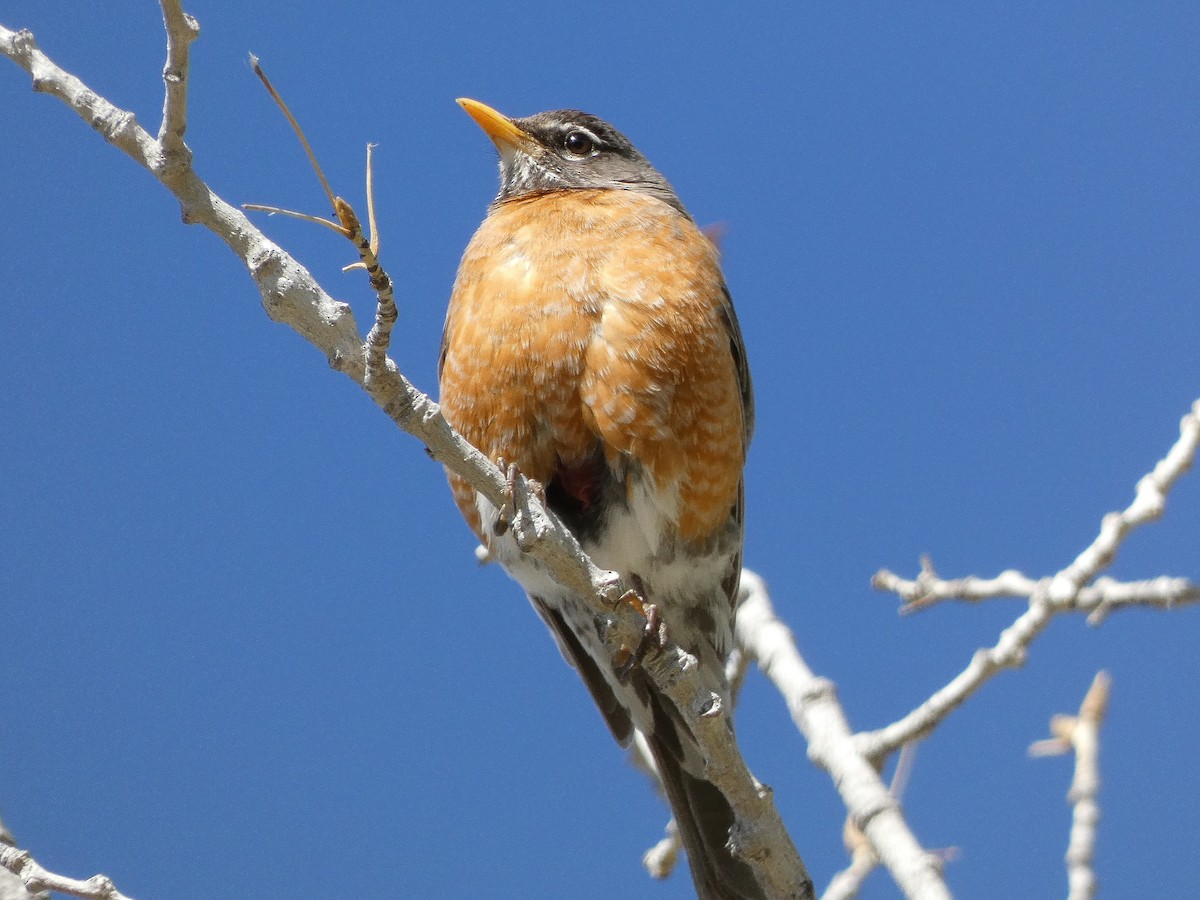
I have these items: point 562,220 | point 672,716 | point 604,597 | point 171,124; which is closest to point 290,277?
point 171,124

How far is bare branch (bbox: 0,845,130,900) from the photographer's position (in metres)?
2.72

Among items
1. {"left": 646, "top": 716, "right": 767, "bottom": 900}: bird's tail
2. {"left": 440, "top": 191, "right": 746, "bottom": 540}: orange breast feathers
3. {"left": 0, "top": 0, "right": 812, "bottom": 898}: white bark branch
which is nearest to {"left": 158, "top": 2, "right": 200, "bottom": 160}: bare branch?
{"left": 0, "top": 0, "right": 812, "bottom": 898}: white bark branch

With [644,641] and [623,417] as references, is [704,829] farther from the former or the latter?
[623,417]

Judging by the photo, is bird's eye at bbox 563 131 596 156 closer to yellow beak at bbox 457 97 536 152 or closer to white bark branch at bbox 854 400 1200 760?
yellow beak at bbox 457 97 536 152

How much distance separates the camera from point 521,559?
14.6ft

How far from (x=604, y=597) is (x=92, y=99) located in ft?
5.71

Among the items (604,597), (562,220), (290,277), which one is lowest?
(604,597)

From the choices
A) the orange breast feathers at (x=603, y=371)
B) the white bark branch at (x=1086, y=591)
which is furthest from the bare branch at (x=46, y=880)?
the white bark branch at (x=1086, y=591)

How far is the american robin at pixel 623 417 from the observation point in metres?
4.20

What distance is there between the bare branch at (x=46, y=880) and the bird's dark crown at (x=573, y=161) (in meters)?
3.46

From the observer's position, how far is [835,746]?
4461 mm

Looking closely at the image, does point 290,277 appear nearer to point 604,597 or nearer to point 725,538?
point 604,597

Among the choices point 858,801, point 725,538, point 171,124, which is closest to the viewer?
point 171,124

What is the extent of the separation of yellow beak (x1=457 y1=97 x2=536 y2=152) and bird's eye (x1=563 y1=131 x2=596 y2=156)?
0.56ft
